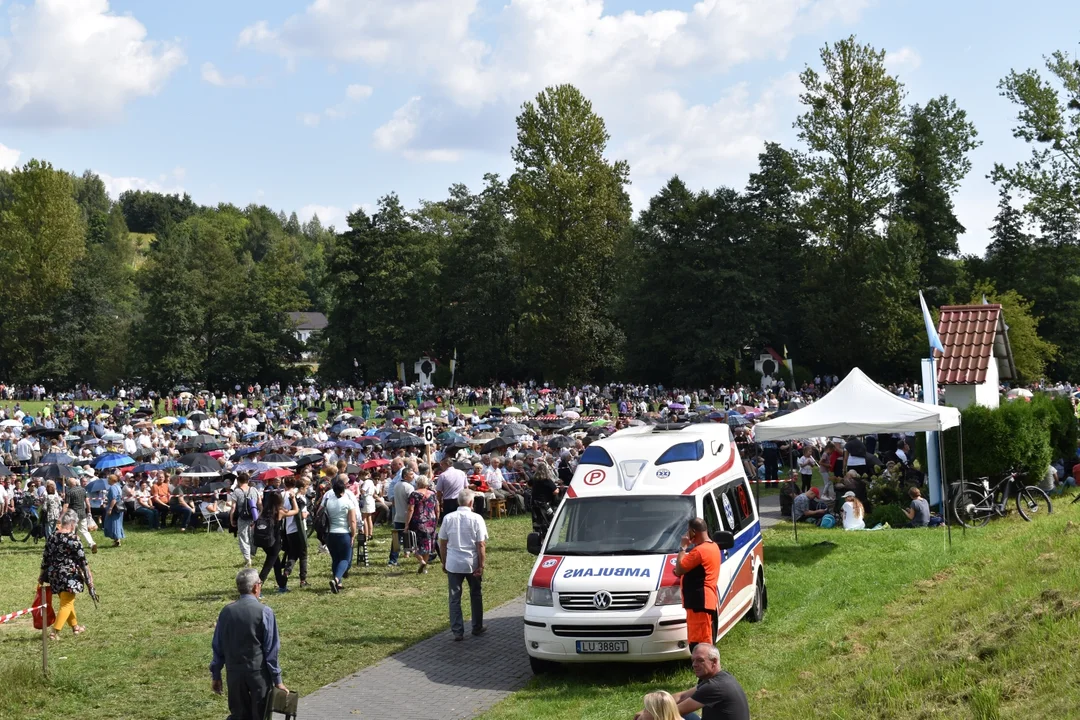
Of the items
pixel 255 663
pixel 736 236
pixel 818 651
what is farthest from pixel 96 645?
pixel 736 236

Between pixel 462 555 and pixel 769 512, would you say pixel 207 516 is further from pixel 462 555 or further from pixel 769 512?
pixel 462 555

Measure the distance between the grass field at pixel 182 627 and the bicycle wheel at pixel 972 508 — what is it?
7.43m

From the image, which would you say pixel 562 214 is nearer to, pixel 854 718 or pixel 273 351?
pixel 273 351

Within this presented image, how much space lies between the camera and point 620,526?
12008 millimetres

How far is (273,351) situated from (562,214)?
26.3 metres

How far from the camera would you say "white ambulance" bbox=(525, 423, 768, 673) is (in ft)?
35.7

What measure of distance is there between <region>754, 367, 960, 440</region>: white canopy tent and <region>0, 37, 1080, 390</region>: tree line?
1575 inches

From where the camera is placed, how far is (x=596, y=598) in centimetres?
1098

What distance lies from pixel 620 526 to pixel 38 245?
9199cm

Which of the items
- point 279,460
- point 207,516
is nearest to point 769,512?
point 279,460

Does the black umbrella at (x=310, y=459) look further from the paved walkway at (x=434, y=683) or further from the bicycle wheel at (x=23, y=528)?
the paved walkway at (x=434, y=683)

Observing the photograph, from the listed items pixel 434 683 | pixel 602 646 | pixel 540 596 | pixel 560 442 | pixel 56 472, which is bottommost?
pixel 434 683

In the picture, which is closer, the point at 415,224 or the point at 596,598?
the point at 596,598

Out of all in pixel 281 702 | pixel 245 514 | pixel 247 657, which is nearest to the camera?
pixel 281 702
